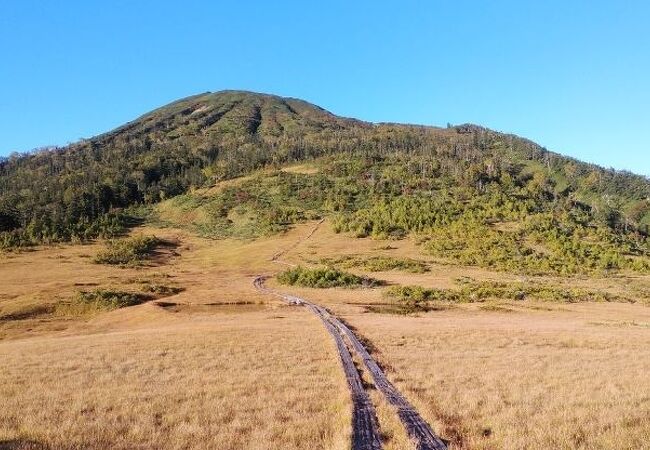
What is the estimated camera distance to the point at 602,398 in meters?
17.0

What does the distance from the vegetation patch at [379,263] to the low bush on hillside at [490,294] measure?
22.1m

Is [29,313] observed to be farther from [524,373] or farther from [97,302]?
[524,373]

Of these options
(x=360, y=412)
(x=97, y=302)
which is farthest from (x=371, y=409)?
(x=97, y=302)

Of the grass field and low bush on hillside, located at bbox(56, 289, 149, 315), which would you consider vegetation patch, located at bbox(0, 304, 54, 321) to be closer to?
the grass field

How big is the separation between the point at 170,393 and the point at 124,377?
15.1 ft

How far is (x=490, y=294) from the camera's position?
6650 centimetres

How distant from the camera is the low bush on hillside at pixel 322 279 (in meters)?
76.2

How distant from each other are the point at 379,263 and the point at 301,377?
7719cm

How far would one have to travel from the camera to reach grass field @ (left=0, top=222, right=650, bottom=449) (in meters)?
13.0

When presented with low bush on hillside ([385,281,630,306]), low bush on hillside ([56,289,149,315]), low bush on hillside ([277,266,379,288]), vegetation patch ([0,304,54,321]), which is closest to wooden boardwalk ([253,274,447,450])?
low bush on hillside ([385,281,630,306])

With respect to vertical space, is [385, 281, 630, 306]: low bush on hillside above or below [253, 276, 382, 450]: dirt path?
below

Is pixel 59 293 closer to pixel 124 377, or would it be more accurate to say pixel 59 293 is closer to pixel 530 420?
pixel 124 377

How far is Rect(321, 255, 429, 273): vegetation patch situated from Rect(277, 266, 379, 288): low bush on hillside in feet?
50.7

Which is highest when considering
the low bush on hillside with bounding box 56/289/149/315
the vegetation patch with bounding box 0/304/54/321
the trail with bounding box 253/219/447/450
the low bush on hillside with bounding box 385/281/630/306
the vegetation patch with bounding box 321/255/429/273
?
the vegetation patch with bounding box 321/255/429/273
